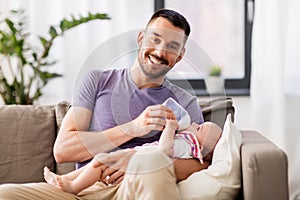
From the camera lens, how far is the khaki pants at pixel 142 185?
5.56ft

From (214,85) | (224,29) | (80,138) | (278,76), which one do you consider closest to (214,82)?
(214,85)

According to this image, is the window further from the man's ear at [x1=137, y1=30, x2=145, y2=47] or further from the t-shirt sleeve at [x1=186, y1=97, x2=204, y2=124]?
the man's ear at [x1=137, y1=30, x2=145, y2=47]

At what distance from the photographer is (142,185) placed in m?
1.70

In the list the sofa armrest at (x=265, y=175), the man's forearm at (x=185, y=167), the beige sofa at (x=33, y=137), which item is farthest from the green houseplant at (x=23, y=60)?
the sofa armrest at (x=265, y=175)

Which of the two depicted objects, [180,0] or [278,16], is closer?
[278,16]

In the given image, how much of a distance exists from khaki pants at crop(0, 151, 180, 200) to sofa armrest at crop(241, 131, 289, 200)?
0.22m

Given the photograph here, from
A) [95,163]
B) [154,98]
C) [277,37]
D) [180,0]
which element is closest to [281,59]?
[277,37]

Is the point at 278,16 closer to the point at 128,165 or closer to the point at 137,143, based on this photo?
the point at 137,143

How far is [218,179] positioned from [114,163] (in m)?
0.34

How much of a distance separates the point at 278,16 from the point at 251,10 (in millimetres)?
233

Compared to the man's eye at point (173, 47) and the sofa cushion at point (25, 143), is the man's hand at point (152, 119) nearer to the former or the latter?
the man's eye at point (173, 47)

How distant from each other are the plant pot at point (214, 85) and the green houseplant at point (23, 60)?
110 centimetres

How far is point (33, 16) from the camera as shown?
3.25 metres

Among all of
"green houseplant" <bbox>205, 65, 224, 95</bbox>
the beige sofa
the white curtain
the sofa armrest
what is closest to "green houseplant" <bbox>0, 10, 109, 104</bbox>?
the beige sofa
